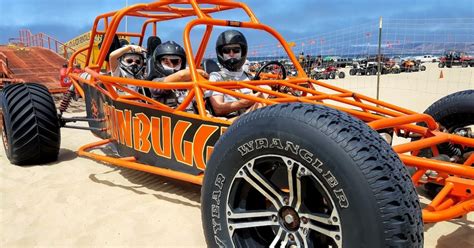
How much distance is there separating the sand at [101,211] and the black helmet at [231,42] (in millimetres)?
1253

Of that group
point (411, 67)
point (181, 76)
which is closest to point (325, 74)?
point (411, 67)

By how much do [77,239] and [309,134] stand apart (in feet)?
6.13

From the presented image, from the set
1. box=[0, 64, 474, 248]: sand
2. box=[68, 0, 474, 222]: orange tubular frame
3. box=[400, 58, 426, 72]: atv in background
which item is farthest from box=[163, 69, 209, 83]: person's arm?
box=[400, 58, 426, 72]: atv in background

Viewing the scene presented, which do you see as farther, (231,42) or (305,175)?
(231,42)

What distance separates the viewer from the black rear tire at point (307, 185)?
155 centimetres

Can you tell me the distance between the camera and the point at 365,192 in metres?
1.56

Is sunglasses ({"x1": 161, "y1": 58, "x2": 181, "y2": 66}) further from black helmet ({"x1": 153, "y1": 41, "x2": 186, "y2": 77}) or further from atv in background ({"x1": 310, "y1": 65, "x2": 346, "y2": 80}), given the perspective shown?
atv in background ({"x1": 310, "y1": 65, "x2": 346, "y2": 80})

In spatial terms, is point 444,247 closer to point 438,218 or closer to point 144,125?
point 438,218

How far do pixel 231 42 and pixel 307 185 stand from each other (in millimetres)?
2395

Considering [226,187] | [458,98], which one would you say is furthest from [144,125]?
[458,98]

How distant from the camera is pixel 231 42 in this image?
399cm

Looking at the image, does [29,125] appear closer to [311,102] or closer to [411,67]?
[311,102]

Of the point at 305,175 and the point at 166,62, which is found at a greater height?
the point at 166,62

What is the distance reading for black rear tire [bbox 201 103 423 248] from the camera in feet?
5.10
